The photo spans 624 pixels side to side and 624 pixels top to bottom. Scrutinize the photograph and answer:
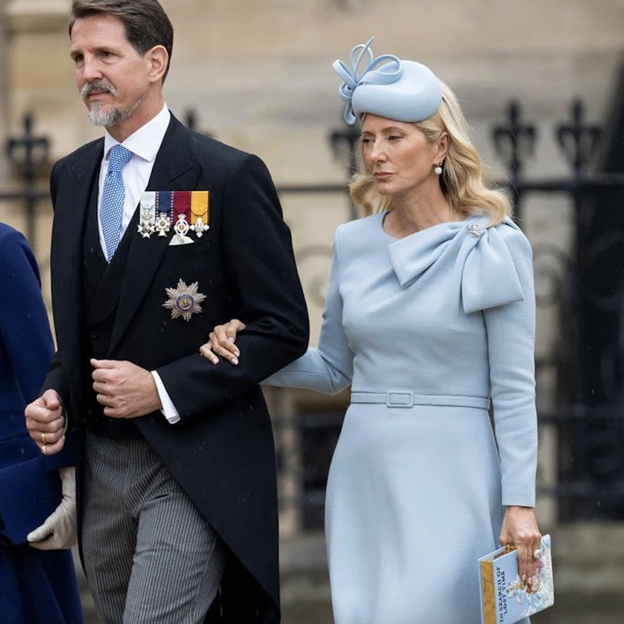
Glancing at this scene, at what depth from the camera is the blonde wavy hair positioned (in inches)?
172

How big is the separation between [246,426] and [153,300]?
0.36m

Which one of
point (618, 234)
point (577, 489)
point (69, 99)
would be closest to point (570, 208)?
point (618, 234)

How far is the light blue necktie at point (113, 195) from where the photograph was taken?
441 centimetres

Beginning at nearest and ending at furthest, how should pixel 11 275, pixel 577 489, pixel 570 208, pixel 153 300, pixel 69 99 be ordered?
pixel 153 300, pixel 11 275, pixel 577 489, pixel 570 208, pixel 69 99

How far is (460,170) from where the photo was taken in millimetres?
4391

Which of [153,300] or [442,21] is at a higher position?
[442,21]

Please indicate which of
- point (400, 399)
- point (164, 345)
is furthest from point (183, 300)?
point (400, 399)

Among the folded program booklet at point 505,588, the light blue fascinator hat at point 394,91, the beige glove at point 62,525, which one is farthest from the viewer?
the beige glove at point 62,525

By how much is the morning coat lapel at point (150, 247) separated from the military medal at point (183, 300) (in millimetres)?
58

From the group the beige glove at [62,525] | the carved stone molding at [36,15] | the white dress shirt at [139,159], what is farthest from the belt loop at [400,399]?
the carved stone molding at [36,15]

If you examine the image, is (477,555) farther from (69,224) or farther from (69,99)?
(69,99)

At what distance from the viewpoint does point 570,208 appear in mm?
8305

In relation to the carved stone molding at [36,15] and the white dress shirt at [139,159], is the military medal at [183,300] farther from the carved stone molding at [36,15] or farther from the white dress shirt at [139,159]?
the carved stone molding at [36,15]

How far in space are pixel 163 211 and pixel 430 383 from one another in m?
0.70
